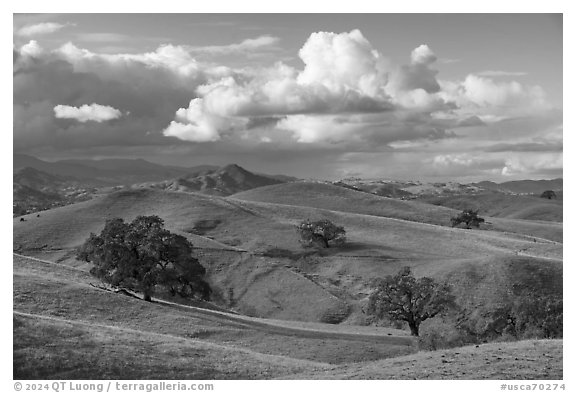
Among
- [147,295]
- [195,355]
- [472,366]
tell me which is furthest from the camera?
[147,295]

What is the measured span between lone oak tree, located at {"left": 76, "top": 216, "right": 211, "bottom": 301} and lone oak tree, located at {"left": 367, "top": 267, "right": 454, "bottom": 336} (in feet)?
72.4

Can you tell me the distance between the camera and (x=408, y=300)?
69.2 metres

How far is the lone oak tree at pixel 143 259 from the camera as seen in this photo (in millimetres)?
69562

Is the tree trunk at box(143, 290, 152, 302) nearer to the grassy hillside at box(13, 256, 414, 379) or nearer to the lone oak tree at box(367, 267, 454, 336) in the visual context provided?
the grassy hillside at box(13, 256, 414, 379)

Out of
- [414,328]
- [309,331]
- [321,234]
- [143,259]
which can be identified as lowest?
[414,328]

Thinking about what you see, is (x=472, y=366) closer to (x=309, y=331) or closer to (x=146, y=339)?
(x=146, y=339)

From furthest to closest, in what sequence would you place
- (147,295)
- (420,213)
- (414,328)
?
(420,213), (147,295), (414,328)

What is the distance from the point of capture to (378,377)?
32125 millimetres

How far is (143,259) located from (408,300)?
29.5 meters

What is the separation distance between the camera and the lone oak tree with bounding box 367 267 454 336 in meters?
68.6

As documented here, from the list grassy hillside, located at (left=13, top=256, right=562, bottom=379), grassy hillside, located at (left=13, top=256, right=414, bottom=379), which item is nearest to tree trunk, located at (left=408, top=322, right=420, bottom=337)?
grassy hillside, located at (left=13, top=256, right=414, bottom=379)

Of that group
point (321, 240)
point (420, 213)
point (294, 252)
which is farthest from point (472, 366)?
point (420, 213)

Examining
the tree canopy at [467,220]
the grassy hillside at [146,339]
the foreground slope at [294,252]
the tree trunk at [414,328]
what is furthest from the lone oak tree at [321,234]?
the tree canopy at [467,220]
